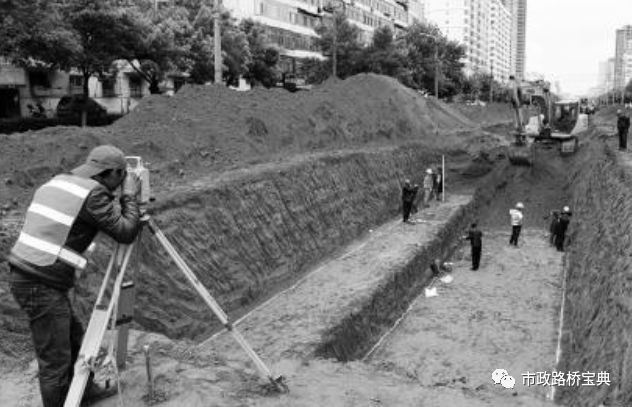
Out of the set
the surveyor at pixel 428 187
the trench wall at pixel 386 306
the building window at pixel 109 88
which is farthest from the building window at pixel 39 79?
the trench wall at pixel 386 306

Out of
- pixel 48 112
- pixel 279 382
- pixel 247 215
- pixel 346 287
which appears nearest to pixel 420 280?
pixel 346 287

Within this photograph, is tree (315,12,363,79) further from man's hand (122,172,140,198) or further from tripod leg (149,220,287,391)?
man's hand (122,172,140,198)

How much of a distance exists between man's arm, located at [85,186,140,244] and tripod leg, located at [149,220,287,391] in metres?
0.37

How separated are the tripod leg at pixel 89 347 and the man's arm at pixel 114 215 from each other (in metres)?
0.34

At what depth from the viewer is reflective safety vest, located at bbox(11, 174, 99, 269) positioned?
16.0 feet

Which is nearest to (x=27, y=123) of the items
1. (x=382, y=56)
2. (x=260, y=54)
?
(x=260, y=54)

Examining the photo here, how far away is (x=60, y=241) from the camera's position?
491 centimetres

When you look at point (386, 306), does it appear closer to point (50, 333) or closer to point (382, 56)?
point (50, 333)

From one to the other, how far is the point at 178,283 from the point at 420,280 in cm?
802

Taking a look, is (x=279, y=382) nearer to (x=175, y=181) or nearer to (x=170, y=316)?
(x=170, y=316)

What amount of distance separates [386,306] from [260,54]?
3104cm


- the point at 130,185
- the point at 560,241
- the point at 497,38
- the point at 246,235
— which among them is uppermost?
the point at 497,38

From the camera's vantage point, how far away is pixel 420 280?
1728 centimetres

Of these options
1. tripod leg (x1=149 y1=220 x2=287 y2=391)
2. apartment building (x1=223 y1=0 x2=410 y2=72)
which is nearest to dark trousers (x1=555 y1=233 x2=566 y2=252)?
tripod leg (x1=149 y1=220 x2=287 y2=391)
